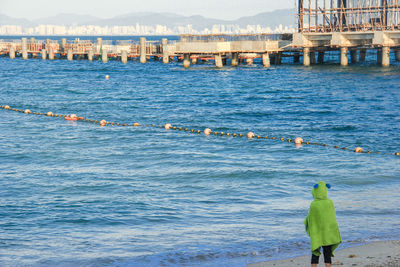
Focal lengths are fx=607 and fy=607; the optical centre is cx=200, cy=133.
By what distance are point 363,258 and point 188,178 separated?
985 cm

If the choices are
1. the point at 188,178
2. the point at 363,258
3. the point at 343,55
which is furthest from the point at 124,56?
the point at 363,258

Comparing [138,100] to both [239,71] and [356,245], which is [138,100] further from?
[356,245]

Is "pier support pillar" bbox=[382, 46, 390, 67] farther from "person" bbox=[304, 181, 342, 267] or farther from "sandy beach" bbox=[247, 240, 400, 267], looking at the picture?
"person" bbox=[304, 181, 342, 267]

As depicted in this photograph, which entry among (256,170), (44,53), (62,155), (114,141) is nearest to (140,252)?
(256,170)

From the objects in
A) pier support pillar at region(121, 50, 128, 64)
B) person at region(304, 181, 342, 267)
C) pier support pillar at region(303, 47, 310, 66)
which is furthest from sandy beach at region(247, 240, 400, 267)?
pier support pillar at region(121, 50, 128, 64)

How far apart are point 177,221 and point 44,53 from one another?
9275cm

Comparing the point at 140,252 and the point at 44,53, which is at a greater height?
the point at 44,53

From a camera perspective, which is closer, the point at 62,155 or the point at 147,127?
the point at 62,155

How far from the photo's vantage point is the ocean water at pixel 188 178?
1402 cm

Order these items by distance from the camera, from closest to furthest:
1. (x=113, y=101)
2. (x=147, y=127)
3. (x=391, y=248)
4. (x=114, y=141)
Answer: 1. (x=391, y=248)
2. (x=114, y=141)
3. (x=147, y=127)
4. (x=113, y=101)

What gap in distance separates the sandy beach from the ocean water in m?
0.62

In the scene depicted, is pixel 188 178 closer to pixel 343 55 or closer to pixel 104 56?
pixel 343 55

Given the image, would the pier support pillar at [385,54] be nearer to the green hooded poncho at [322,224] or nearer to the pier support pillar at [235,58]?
the pier support pillar at [235,58]

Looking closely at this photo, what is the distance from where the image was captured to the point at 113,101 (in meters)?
47.3
